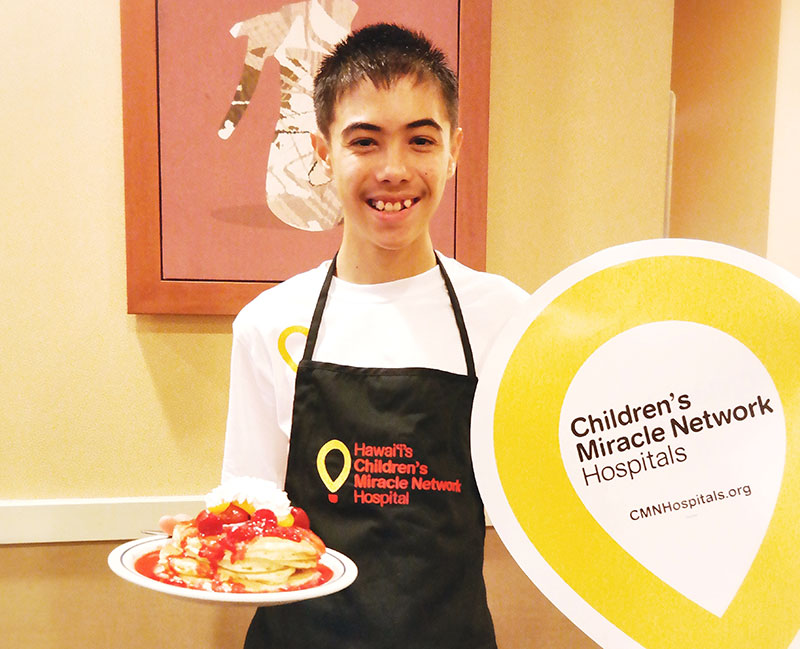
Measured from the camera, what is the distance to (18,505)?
5.11ft

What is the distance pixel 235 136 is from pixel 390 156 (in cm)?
69

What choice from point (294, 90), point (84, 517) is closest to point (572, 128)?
point (294, 90)

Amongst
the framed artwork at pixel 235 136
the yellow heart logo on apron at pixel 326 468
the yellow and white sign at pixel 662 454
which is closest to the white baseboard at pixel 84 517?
the framed artwork at pixel 235 136

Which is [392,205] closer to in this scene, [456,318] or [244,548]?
[456,318]

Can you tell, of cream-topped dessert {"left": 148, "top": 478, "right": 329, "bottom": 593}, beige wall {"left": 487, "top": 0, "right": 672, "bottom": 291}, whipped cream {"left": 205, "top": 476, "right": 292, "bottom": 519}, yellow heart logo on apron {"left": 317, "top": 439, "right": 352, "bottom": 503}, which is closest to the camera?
cream-topped dessert {"left": 148, "top": 478, "right": 329, "bottom": 593}

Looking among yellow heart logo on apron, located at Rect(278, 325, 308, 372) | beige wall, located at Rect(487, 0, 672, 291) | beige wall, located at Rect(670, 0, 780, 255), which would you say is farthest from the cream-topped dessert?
beige wall, located at Rect(670, 0, 780, 255)

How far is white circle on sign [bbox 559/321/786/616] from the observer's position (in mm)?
808

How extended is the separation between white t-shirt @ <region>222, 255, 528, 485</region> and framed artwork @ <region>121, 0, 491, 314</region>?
0.44 meters

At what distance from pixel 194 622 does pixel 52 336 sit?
0.77m

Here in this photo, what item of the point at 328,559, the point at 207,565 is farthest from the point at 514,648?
the point at 207,565

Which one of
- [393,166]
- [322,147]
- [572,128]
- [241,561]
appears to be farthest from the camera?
[572,128]

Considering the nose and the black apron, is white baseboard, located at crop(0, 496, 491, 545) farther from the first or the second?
the nose

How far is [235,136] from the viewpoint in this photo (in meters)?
1.53

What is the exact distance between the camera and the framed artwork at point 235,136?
1501mm
